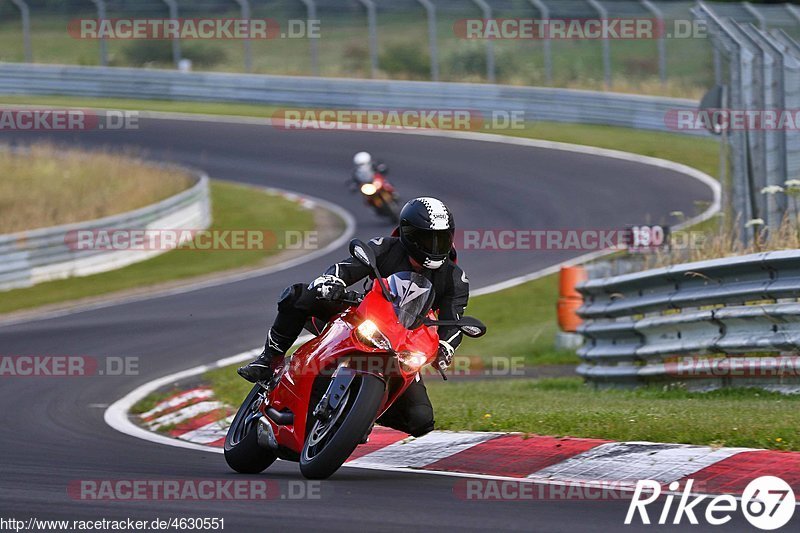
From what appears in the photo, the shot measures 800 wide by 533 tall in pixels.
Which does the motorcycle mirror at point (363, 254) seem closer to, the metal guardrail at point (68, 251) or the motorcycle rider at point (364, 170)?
the metal guardrail at point (68, 251)

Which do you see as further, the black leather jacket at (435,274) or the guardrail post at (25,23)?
the guardrail post at (25,23)

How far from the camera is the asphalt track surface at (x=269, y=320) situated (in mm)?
6238

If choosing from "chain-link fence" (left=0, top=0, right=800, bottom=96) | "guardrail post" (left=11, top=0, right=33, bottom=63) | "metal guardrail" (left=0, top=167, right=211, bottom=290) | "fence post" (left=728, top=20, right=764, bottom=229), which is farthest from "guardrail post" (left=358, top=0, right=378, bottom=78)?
"fence post" (left=728, top=20, right=764, bottom=229)

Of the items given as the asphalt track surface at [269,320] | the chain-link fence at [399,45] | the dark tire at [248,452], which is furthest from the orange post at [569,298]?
the chain-link fence at [399,45]

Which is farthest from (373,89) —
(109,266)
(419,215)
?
(419,215)

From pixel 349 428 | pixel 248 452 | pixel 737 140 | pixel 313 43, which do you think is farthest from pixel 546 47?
pixel 349 428

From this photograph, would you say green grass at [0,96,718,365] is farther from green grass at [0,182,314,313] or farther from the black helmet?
the black helmet

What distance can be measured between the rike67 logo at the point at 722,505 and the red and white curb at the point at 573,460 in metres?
0.10

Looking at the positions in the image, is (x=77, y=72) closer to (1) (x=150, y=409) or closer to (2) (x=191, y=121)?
(2) (x=191, y=121)

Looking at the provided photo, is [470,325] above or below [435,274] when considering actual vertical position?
below

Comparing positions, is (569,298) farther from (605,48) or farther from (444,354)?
(605,48)

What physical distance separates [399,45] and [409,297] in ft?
105

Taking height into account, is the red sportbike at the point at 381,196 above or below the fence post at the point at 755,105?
below

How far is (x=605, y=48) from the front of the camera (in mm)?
35594
